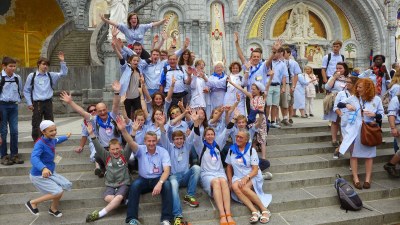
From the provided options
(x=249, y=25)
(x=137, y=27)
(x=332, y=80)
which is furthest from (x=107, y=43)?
(x=249, y=25)

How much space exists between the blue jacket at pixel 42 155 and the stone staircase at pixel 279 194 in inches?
27.2

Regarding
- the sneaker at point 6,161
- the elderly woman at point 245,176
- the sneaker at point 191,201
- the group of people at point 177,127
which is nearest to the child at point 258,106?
the group of people at point 177,127

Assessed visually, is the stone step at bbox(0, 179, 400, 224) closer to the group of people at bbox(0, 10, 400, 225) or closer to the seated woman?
the group of people at bbox(0, 10, 400, 225)

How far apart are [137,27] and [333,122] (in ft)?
15.2

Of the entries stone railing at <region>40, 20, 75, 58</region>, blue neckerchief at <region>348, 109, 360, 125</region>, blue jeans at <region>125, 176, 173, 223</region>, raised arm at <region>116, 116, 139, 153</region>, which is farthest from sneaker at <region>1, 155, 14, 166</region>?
stone railing at <region>40, 20, 75, 58</region>

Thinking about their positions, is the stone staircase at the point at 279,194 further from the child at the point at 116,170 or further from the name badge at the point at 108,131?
the name badge at the point at 108,131

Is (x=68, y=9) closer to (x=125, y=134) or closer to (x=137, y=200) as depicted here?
(x=125, y=134)

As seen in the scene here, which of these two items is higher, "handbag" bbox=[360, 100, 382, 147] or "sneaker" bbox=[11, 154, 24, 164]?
"handbag" bbox=[360, 100, 382, 147]

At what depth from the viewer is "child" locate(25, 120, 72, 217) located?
4.62 m

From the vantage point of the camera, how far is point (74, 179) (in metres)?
5.65

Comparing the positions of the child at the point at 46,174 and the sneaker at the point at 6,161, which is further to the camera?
the sneaker at the point at 6,161

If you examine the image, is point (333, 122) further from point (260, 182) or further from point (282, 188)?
point (260, 182)

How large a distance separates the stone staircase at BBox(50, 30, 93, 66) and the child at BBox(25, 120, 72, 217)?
1036cm

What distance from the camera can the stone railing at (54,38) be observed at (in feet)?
47.9
